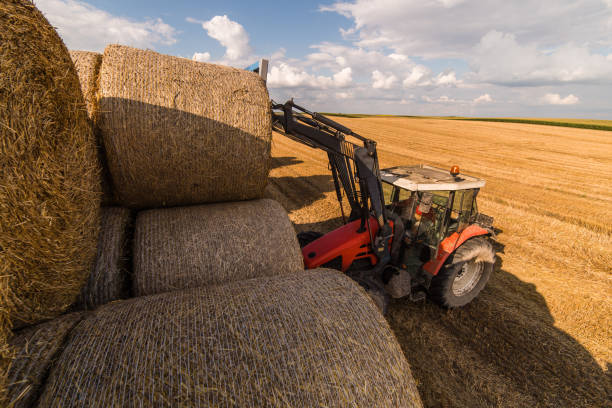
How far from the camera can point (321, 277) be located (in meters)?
2.24

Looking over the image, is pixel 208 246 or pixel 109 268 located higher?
pixel 208 246

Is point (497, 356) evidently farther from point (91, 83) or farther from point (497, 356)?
point (91, 83)

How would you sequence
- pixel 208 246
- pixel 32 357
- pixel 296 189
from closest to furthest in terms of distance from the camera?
pixel 32 357
pixel 208 246
pixel 296 189

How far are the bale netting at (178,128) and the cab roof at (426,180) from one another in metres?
1.86

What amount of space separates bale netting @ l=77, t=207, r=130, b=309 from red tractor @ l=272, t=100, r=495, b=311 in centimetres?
208

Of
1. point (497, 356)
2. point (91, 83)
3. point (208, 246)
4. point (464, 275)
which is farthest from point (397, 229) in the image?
point (91, 83)

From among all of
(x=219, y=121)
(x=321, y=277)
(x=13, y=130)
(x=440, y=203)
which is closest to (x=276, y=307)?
(x=321, y=277)

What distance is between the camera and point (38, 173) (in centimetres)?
159

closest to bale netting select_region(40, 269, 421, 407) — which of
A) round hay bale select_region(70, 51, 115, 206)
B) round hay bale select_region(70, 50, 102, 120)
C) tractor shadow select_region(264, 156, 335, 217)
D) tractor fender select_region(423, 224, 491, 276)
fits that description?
round hay bale select_region(70, 51, 115, 206)

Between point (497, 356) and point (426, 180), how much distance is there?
7.69ft

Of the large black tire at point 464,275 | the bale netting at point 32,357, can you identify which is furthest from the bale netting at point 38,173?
the large black tire at point 464,275

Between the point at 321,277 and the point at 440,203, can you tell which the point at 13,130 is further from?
the point at 440,203

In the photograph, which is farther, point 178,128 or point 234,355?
point 178,128

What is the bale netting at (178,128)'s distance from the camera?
8.86 feet
